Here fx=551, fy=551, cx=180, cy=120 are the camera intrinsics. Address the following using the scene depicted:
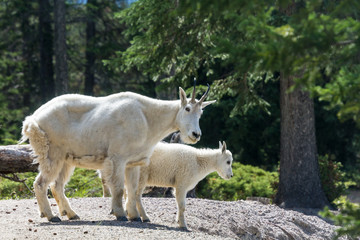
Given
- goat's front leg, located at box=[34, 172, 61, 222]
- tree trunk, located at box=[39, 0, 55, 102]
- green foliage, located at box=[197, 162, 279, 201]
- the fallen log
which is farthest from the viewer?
tree trunk, located at box=[39, 0, 55, 102]

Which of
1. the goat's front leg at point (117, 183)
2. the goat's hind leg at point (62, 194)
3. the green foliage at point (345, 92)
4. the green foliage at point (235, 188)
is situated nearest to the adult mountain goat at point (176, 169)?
the goat's front leg at point (117, 183)

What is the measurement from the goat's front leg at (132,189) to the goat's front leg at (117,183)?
0.74 feet

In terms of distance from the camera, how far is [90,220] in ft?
27.9

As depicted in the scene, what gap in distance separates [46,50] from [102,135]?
61.2 ft

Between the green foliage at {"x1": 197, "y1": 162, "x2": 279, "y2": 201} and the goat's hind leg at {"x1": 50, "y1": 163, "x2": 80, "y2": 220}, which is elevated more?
the goat's hind leg at {"x1": 50, "y1": 163, "x2": 80, "y2": 220}

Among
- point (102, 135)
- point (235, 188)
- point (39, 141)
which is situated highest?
point (102, 135)

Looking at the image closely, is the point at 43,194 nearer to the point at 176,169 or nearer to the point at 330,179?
the point at 176,169

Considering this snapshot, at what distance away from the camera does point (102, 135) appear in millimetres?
8492

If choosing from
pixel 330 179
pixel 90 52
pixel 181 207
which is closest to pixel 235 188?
pixel 330 179

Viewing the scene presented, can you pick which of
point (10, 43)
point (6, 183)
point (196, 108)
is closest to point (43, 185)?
point (196, 108)

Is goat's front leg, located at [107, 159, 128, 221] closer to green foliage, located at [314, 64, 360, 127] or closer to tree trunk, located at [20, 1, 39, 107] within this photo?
green foliage, located at [314, 64, 360, 127]

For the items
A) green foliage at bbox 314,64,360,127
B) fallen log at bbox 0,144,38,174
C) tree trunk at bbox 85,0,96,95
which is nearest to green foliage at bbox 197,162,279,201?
fallen log at bbox 0,144,38,174

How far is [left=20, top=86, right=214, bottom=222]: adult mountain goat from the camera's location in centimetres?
832

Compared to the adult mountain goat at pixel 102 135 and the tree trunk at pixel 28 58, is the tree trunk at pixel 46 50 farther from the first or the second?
the adult mountain goat at pixel 102 135
